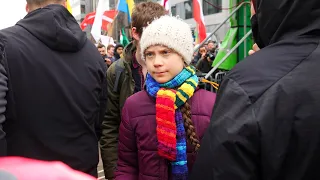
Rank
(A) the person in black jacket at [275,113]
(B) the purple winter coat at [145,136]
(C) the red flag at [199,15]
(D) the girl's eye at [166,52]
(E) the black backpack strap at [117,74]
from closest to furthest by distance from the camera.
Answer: (A) the person in black jacket at [275,113], (B) the purple winter coat at [145,136], (D) the girl's eye at [166,52], (E) the black backpack strap at [117,74], (C) the red flag at [199,15]

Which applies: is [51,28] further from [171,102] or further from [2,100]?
[171,102]

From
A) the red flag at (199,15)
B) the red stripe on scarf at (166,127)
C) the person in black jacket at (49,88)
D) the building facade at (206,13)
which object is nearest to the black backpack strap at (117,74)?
the person in black jacket at (49,88)

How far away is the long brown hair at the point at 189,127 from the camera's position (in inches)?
68.0

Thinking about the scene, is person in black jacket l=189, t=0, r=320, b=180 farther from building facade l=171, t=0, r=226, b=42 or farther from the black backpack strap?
building facade l=171, t=0, r=226, b=42

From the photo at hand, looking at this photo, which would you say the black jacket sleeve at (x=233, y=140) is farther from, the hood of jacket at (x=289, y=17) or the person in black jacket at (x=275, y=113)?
the hood of jacket at (x=289, y=17)

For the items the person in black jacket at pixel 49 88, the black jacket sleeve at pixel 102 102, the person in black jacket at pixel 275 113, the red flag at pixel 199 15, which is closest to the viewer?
the person in black jacket at pixel 275 113

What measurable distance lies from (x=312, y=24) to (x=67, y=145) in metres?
1.34

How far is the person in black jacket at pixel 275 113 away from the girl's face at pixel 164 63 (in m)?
0.78

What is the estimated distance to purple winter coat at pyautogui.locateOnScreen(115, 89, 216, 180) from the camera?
1.76m

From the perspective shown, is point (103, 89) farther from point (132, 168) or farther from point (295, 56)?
point (295, 56)

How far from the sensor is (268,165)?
100cm

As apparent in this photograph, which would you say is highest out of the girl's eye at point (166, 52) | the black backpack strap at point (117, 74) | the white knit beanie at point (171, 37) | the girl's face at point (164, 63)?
the white knit beanie at point (171, 37)

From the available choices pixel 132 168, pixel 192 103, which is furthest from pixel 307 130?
pixel 132 168

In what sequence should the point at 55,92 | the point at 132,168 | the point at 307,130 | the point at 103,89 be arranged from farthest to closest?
the point at 103,89
the point at 132,168
the point at 55,92
the point at 307,130
